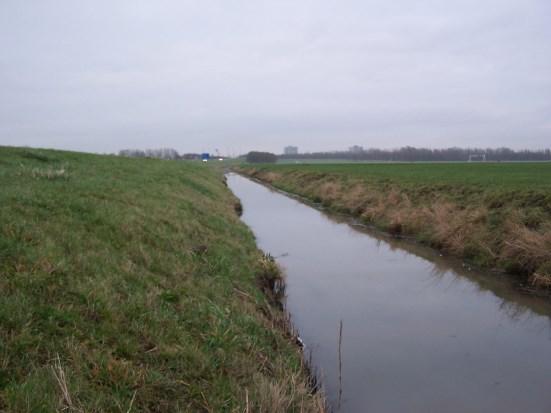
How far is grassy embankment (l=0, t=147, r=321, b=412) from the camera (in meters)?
4.05

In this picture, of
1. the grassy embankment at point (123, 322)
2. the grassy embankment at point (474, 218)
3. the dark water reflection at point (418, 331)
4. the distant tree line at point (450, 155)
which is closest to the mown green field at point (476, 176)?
the grassy embankment at point (474, 218)

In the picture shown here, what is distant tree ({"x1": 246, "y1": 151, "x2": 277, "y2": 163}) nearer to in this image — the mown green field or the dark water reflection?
the mown green field

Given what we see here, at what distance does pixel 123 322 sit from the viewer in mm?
5125

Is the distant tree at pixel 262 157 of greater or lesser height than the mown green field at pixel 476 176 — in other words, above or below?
above

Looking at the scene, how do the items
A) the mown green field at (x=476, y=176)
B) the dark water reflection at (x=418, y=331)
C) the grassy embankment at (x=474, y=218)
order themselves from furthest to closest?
the mown green field at (x=476, y=176) < the grassy embankment at (x=474, y=218) < the dark water reflection at (x=418, y=331)

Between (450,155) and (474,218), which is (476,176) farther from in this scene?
(450,155)

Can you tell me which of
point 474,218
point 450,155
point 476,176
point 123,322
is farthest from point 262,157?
point 123,322

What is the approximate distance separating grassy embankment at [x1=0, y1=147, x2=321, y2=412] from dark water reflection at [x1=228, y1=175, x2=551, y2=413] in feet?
3.81

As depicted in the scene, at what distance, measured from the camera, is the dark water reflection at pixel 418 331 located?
6.04 m

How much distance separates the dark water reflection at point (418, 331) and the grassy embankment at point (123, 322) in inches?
45.7

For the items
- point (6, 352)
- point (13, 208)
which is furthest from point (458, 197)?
point (6, 352)

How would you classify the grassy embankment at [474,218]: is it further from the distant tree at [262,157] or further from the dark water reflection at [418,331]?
the distant tree at [262,157]

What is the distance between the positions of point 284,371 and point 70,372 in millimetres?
2599

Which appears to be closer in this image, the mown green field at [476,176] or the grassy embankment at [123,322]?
the grassy embankment at [123,322]
